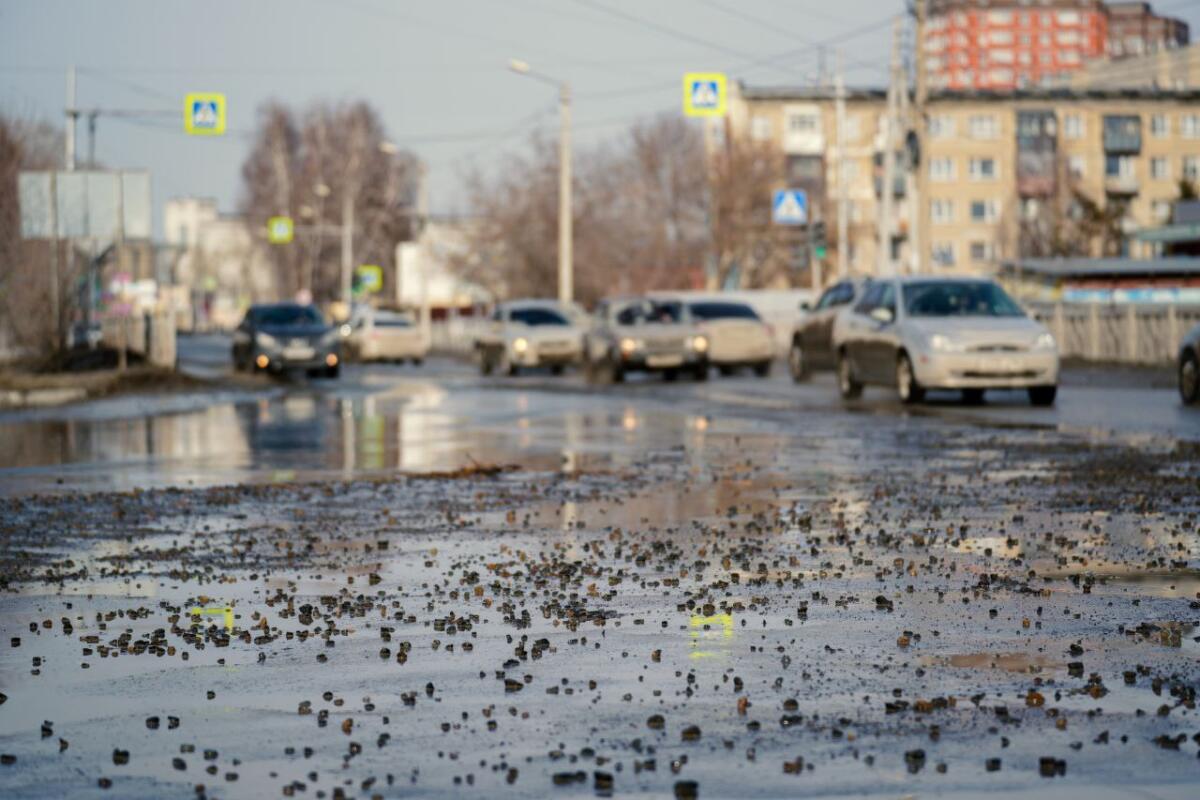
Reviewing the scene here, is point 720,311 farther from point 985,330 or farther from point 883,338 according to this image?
point 985,330

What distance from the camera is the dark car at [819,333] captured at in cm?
3431

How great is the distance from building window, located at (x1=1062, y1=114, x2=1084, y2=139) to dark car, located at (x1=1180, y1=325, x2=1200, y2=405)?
99.3 metres

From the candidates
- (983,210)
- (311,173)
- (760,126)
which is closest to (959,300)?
(311,173)

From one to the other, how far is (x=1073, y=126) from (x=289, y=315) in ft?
278

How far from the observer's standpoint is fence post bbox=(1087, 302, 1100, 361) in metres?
45.0

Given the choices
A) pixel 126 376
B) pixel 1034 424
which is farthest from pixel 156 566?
pixel 126 376

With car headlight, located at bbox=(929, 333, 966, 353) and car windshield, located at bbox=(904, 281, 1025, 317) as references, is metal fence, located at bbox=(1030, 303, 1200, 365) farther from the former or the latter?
car headlight, located at bbox=(929, 333, 966, 353)

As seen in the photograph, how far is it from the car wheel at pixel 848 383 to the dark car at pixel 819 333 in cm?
327

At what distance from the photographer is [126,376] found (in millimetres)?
35750

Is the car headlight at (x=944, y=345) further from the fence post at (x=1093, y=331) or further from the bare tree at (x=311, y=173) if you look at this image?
the bare tree at (x=311, y=173)

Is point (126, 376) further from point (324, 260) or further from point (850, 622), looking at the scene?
point (324, 260)

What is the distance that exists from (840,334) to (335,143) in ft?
272

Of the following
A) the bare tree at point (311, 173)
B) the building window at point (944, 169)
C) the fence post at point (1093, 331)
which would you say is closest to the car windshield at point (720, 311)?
the fence post at point (1093, 331)

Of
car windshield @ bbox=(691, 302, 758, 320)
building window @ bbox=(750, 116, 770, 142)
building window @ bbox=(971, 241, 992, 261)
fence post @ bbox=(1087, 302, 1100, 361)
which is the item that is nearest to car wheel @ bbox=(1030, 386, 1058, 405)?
car windshield @ bbox=(691, 302, 758, 320)
